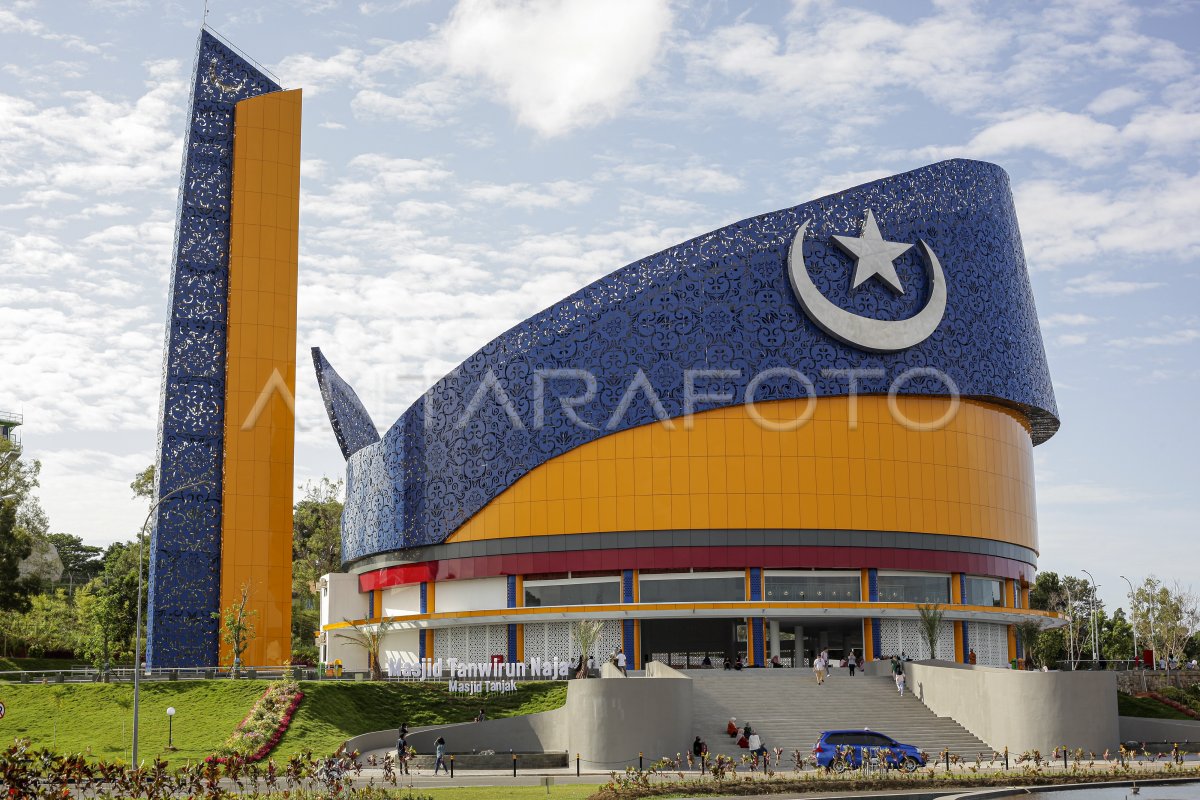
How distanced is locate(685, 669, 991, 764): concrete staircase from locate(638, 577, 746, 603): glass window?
30.0ft

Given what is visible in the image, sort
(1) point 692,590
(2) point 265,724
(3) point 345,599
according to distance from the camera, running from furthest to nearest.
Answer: (3) point 345,599
(1) point 692,590
(2) point 265,724

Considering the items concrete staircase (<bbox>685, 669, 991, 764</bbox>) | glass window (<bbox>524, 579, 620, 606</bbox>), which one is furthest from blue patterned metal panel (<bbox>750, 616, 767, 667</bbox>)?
concrete staircase (<bbox>685, 669, 991, 764</bbox>)

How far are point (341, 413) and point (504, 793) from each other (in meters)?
53.0

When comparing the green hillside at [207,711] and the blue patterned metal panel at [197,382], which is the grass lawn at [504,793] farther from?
the blue patterned metal panel at [197,382]

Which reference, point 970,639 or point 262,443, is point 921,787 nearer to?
point 970,639

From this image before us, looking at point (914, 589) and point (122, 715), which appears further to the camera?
point (914, 589)

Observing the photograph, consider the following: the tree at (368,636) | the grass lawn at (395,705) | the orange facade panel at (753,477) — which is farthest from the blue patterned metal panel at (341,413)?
the grass lawn at (395,705)

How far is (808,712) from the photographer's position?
158ft

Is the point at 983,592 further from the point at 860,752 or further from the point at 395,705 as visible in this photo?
the point at 395,705

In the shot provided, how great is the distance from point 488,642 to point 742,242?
24.4m

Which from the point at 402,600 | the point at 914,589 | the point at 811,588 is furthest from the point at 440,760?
the point at 914,589

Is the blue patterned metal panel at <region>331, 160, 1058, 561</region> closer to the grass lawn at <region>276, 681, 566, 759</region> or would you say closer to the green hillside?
the grass lawn at <region>276, 681, 566, 759</region>

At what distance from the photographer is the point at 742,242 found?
64.1m

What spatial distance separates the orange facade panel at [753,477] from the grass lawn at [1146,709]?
37.2ft
